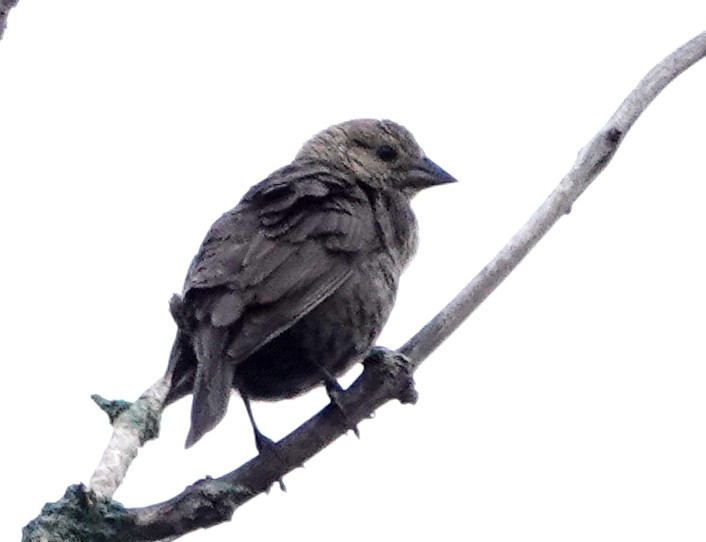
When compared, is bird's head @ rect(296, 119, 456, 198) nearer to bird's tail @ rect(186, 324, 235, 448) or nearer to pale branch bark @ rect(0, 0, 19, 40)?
bird's tail @ rect(186, 324, 235, 448)

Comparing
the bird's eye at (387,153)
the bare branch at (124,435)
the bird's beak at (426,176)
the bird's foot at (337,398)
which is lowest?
the bare branch at (124,435)

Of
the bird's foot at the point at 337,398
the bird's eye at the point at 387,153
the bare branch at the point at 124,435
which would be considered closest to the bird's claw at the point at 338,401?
the bird's foot at the point at 337,398

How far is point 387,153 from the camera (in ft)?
20.1

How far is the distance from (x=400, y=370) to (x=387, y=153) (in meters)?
2.26

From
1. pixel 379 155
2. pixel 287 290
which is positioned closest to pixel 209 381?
pixel 287 290

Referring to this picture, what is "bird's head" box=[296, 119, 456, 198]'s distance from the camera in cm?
598

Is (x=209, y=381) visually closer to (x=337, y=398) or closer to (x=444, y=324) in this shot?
(x=337, y=398)

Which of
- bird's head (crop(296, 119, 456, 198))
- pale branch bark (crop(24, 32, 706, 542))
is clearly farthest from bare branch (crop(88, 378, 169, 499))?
bird's head (crop(296, 119, 456, 198))

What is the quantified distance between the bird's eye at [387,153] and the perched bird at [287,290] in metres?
0.48

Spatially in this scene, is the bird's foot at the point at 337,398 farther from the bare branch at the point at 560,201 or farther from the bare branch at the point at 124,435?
the bare branch at the point at 124,435

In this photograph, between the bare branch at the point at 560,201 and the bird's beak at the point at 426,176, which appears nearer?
the bare branch at the point at 560,201

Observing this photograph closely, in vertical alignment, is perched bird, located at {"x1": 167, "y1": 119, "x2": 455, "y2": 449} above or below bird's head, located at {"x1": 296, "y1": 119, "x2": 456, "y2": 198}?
below

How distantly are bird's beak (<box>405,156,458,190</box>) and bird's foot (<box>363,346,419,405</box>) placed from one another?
6.65 ft

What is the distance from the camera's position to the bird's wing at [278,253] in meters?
4.47
